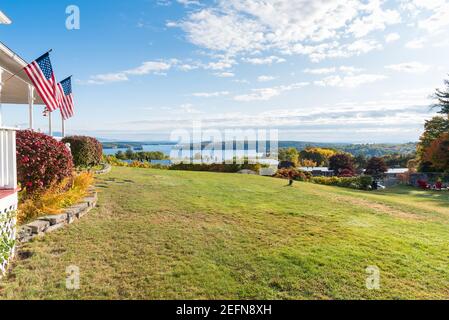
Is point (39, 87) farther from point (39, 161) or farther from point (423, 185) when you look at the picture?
point (423, 185)

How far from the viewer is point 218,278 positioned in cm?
357

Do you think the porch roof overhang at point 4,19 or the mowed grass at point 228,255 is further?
the porch roof overhang at point 4,19

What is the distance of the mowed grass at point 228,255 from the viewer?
335 cm

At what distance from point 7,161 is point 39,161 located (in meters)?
1.26

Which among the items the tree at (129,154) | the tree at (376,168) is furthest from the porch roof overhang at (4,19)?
the tree at (376,168)

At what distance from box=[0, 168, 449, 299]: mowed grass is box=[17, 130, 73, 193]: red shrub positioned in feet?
3.65

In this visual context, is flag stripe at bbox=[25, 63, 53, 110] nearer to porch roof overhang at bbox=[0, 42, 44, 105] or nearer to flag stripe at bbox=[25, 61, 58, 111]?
flag stripe at bbox=[25, 61, 58, 111]

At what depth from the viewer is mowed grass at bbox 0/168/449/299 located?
3350mm

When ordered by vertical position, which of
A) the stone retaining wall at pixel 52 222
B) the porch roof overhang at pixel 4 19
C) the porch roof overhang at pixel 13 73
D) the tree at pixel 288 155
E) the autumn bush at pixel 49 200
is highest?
the porch roof overhang at pixel 4 19

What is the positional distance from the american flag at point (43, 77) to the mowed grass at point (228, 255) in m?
3.15

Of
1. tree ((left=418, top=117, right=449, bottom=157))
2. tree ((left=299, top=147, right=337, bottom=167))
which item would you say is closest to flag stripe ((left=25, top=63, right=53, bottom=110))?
tree ((left=418, top=117, right=449, bottom=157))

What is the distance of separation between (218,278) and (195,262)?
1.65 ft

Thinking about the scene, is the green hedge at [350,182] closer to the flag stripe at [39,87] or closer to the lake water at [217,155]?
the lake water at [217,155]


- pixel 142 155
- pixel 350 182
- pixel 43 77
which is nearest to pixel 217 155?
pixel 142 155
